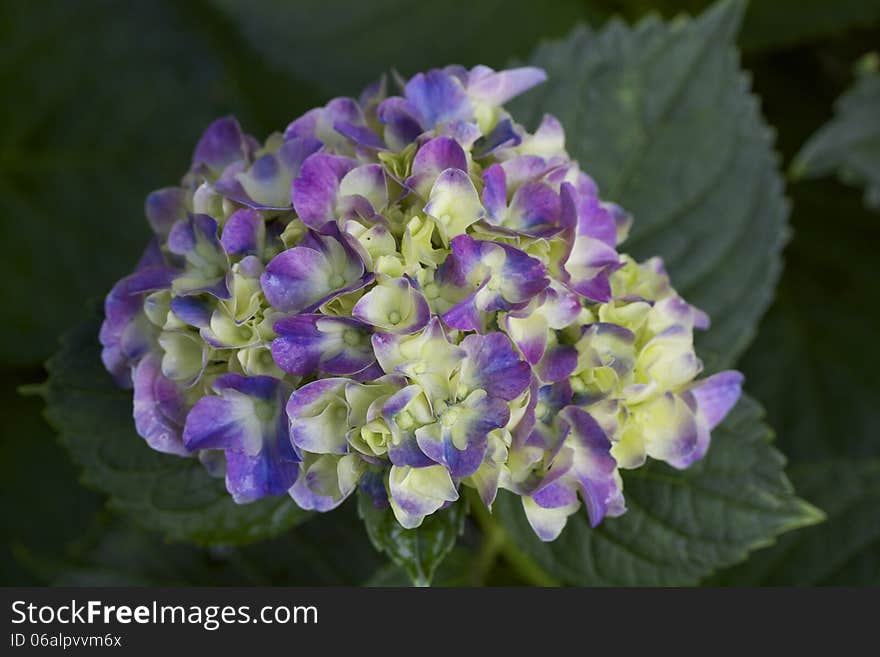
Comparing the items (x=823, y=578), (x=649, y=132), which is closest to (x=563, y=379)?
(x=649, y=132)

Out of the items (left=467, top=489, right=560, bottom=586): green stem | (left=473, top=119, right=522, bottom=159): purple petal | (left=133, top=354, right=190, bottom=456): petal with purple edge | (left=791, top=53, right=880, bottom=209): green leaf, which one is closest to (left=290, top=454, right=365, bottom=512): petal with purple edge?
(left=133, top=354, right=190, bottom=456): petal with purple edge

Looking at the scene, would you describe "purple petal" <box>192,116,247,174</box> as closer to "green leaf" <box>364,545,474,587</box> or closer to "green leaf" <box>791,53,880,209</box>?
"green leaf" <box>364,545,474,587</box>

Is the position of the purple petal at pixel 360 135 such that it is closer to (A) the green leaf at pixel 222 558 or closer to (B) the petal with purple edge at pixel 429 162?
(B) the petal with purple edge at pixel 429 162

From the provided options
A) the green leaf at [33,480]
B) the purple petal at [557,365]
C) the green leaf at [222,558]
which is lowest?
the green leaf at [33,480]

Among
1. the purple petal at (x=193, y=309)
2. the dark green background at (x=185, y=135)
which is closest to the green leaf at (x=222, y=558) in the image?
the dark green background at (x=185, y=135)

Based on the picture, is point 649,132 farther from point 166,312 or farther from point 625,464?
point 166,312

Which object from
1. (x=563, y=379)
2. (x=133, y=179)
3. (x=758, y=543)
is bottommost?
(x=758, y=543)

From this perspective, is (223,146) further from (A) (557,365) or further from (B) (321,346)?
(A) (557,365)
